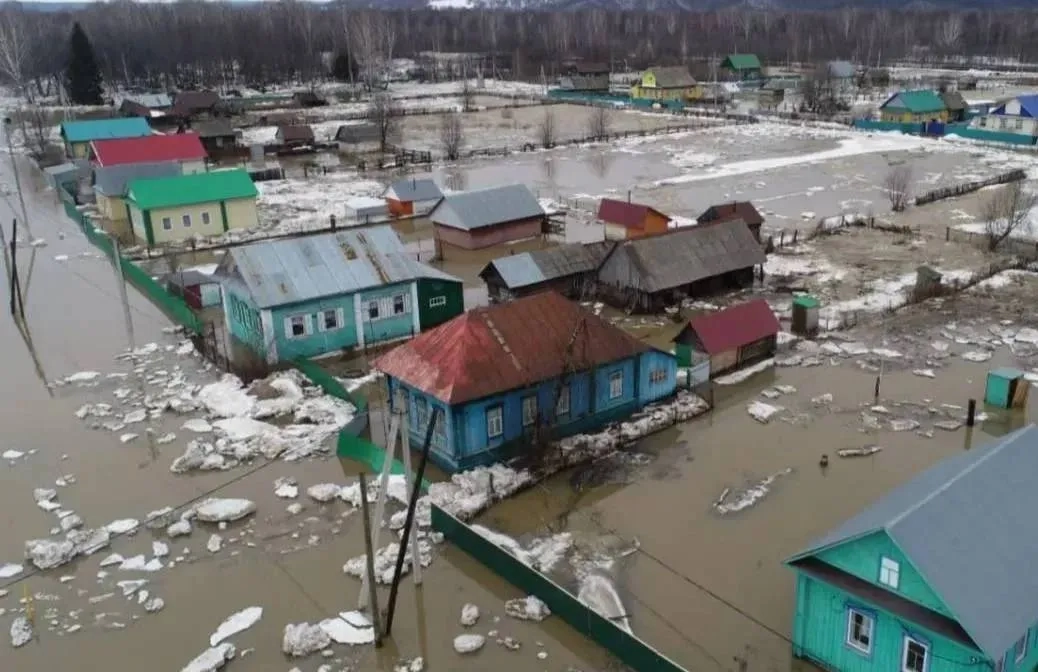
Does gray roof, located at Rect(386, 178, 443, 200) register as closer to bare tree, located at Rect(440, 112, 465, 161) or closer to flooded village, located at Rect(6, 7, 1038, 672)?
flooded village, located at Rect(6, 7, 1038, 672)

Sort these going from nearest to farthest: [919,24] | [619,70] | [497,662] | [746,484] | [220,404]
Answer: [497,662], [746,484], [220,404], [619,70], [919,24]

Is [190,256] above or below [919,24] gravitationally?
below

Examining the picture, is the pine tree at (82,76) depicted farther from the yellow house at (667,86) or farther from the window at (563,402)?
the window at (563,402)

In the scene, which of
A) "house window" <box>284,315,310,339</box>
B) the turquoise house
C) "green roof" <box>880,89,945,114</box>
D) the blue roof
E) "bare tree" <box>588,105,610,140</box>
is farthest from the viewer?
Result: "green roof" <box>880,89,945,114</box>

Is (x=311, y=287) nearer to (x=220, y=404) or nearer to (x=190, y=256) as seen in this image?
(x=220, y=404)

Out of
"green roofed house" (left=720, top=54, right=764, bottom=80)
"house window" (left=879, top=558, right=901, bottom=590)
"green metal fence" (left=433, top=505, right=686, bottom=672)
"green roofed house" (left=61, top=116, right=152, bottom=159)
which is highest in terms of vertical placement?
"green roofed house" (left=720, top=54, right=764, bottom=80)

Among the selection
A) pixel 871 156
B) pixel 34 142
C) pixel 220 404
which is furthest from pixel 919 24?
pixel 220 404

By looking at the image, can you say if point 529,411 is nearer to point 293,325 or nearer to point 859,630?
point 293,325

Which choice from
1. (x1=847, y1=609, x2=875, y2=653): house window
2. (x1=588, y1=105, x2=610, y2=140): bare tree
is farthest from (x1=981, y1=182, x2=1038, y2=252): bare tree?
(x1=588, y1=105, x2=610, y2=140): bare tree
